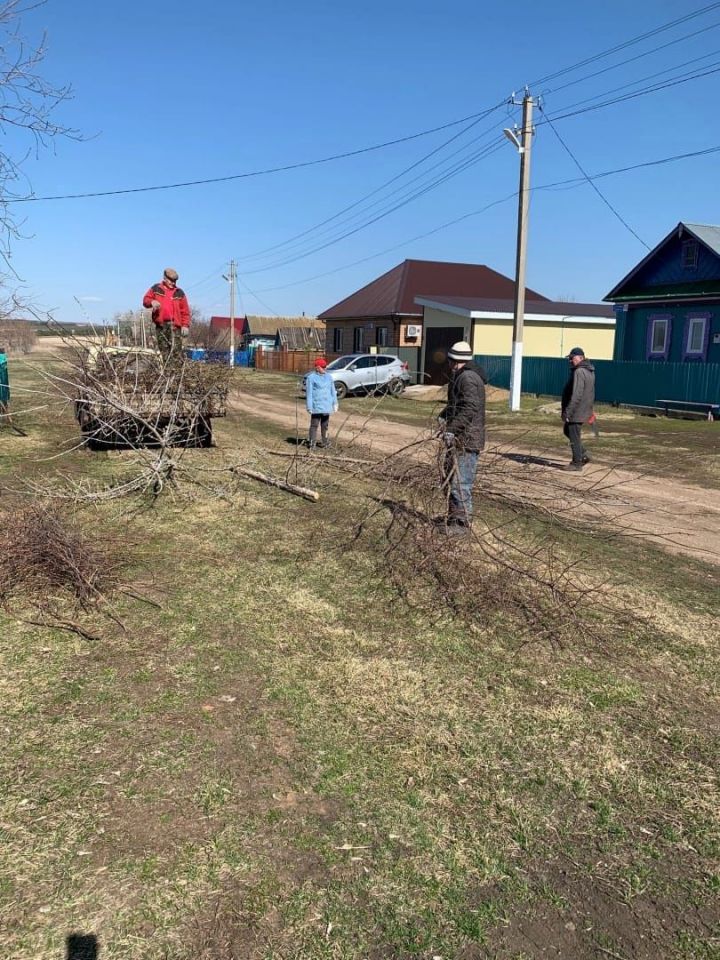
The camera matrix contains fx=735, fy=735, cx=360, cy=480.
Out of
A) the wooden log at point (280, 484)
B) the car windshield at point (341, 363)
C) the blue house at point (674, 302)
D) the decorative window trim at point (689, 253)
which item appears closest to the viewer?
the wooden log at point (280, 484)

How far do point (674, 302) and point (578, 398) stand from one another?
13.4 meters

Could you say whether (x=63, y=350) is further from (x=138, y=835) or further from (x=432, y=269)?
(x=432, y=269)

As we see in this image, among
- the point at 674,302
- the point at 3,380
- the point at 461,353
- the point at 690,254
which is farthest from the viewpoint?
the point at 674,302

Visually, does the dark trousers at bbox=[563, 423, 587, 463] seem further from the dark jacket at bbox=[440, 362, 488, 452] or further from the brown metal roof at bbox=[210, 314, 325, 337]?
the brown metal roof at bbox=[210, 314, 325, 337]

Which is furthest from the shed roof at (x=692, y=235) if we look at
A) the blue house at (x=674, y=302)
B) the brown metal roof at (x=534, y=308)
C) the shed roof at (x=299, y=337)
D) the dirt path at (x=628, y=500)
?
the shed roof at (x=299, y=337)

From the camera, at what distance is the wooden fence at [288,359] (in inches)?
1566

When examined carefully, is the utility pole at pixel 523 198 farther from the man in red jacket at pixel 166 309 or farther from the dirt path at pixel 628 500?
the man in red jacket at pixel 166 309

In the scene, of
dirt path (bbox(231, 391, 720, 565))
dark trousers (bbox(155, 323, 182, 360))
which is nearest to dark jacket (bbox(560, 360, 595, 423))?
dirt path (bbox(231, 391, 720, 565))

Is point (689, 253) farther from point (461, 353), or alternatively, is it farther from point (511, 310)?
point (461, 353)

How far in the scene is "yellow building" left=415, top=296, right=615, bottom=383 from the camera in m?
27.5

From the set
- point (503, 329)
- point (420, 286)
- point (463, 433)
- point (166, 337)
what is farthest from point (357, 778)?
point (420, 286)

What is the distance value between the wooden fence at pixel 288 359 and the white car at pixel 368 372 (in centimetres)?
1213

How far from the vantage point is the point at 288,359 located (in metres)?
42.3

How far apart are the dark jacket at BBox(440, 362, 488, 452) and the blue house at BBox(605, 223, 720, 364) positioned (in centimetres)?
1571
